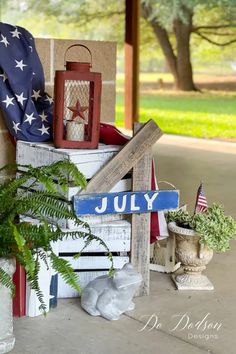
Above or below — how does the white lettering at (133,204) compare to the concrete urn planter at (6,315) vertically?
above

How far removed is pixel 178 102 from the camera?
13133 mm

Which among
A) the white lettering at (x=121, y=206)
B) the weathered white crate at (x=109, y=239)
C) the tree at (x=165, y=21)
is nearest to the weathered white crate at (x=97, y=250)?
the weathered white crate at (x=109, y=239)

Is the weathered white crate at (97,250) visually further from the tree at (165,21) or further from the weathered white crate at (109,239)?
the tree at (165,21)

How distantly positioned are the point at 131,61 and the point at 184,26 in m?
2.48

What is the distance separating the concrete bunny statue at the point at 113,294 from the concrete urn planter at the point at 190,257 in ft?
1.37

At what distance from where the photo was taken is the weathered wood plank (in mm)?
3041

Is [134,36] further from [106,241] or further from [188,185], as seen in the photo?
[106,241]

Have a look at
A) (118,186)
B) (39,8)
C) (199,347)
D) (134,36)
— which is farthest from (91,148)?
(39,8)

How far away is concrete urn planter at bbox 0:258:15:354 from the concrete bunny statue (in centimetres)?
44

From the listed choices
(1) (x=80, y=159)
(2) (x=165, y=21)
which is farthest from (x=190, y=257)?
(2) (x=165, y=21)

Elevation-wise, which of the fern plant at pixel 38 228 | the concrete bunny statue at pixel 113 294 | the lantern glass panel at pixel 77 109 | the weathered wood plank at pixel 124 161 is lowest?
the concrete bunny statue at pixel 113 294

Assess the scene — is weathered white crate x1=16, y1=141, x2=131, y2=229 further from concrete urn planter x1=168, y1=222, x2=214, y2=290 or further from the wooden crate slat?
concrete urn planter x1=168, y1=222, x2=214, y2=290

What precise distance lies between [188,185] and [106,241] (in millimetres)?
3155

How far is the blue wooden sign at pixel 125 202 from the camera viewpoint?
117 inches
